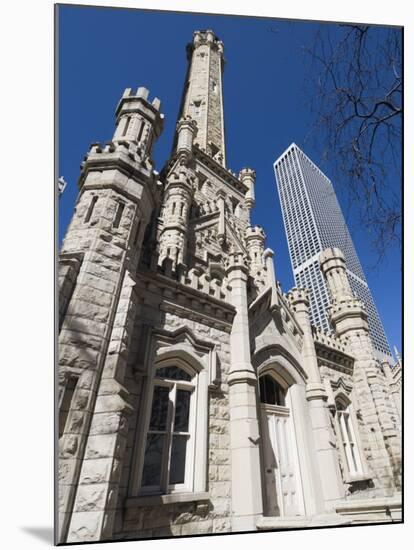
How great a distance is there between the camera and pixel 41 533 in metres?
3.25

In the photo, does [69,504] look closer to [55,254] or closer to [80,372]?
[80,372]

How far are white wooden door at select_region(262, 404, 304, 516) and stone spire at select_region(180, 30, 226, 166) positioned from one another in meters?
15.3

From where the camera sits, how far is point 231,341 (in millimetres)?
6602

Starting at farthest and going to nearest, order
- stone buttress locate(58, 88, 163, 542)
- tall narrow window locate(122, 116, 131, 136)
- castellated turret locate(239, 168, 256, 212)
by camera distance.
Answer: castellated turret locate(239, 168, 256, 212)
tall narrow window locate(122, 116, 131, 136)
stone buttress locate(58, 88, 163, 542)

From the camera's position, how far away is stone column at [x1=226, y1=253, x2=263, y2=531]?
4723 millimetres

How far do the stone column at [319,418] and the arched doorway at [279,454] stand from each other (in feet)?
1.93

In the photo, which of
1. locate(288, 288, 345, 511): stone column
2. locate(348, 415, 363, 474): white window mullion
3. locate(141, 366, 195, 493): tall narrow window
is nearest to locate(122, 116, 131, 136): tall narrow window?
locate(141, 366, 195, 493): tall narrow window

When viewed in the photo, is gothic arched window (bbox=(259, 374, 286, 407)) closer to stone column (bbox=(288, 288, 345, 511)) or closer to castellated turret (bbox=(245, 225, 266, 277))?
stone column (bbox=(288, 288, 345, 511))

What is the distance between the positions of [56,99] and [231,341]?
5280 mm

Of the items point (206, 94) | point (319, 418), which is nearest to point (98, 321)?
point (319, 418)

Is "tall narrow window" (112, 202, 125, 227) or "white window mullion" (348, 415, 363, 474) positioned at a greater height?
"tall narrow window" (112, 202, 125, 227)

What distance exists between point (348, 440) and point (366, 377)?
2.41 metres

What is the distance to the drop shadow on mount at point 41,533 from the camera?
3.11 m

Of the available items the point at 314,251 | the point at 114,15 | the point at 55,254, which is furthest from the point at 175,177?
the point at 55,254
